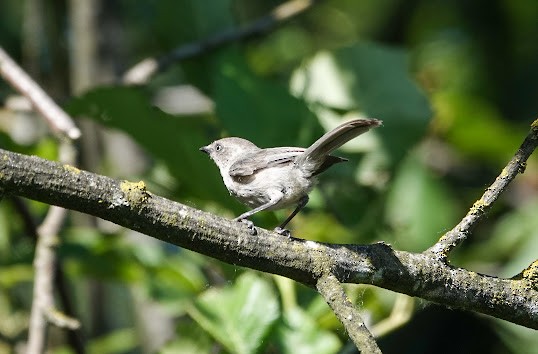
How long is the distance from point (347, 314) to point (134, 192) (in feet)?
1.67

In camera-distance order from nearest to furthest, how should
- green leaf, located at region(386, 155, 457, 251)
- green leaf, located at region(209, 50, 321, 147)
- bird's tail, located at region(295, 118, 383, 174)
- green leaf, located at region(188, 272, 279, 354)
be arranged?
bird's tail, located at region(295, 118, 383, 174)
green leaf, located at region(188, 272, 279, 354)
green leaf, located at region(209, 50, 321, 147)
green leaf, located at region(386, 155, 457, 251)

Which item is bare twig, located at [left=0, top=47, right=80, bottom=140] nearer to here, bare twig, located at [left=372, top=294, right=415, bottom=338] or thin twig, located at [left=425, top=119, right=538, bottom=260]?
thin twig, located at [left=425, top=119, right=538, bottom=260]

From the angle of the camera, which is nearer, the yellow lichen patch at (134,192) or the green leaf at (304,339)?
the yellow lichen patch at (134,192)

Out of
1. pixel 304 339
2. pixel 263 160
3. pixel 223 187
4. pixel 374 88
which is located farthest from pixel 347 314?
pixel 374 88

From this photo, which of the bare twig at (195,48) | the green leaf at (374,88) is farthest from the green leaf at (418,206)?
the bare twig at (195,48)

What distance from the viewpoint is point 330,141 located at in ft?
7.75

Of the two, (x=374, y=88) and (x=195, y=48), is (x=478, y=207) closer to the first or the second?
(x=374, y=88)

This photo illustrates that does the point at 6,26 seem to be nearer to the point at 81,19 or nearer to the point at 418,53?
the point at 81,19

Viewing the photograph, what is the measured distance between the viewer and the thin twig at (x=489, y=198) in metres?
2.04

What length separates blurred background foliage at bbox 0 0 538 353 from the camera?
286 cm

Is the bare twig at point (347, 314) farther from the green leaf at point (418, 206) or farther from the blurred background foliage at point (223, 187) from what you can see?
the green leaf at point (418, 206)

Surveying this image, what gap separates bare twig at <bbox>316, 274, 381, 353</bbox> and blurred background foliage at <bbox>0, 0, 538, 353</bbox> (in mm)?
586

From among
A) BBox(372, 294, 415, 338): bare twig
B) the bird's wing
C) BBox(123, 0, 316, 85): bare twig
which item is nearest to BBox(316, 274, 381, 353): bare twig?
the bird's wing

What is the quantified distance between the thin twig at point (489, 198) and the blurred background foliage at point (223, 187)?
13.1 inches
